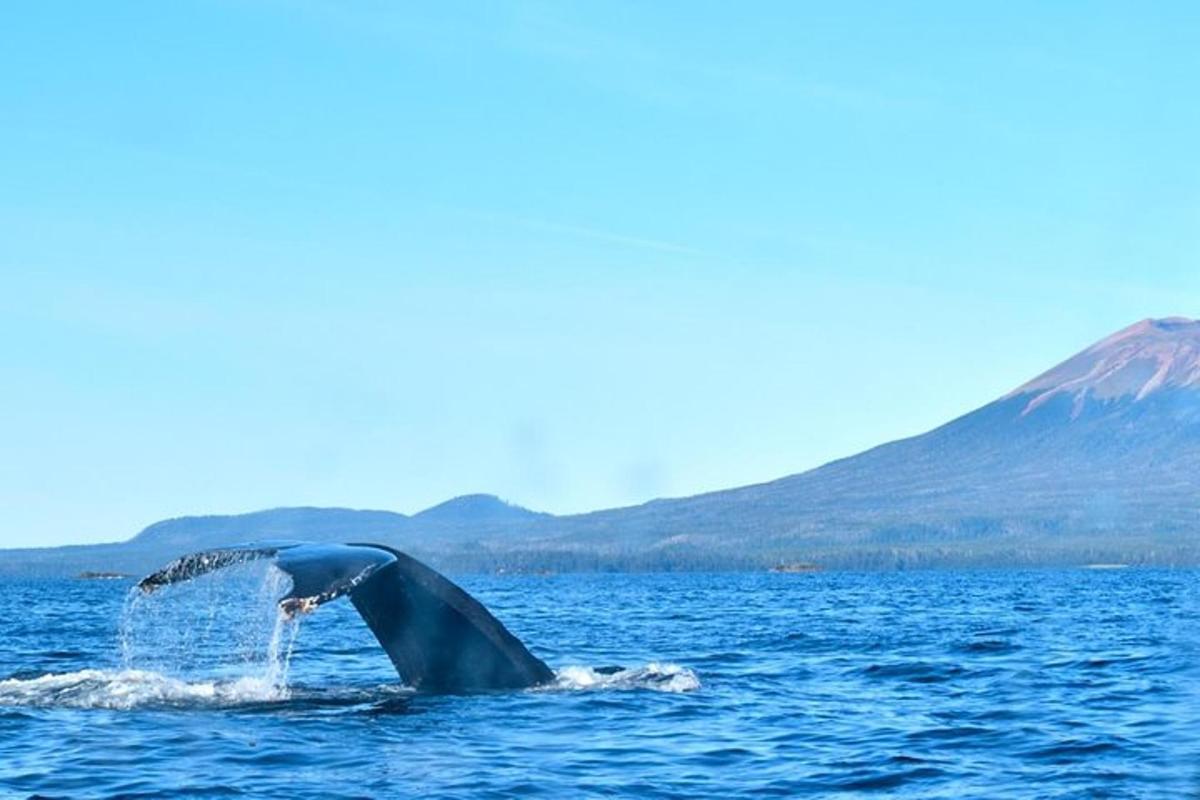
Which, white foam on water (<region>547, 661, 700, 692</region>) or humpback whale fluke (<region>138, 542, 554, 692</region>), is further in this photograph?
white foam on water (<region>547, 661, 700, 692</region>)

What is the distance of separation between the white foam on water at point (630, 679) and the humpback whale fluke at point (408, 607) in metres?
0.37

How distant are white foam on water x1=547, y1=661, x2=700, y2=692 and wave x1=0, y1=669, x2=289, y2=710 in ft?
9.67

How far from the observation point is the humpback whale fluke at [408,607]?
15109mm

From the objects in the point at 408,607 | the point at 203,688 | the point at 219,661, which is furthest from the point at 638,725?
the point at 219,661

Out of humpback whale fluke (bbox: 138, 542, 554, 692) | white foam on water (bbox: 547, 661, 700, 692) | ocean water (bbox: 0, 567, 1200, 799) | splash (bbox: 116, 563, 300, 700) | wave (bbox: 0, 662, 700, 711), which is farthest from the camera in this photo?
white foam on water (bbox: 547, 661, 700, 692)

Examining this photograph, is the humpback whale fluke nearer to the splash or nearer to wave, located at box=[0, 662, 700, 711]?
the splash

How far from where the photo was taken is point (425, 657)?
18.0 m

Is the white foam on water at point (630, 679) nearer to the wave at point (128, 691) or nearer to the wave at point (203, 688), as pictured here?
the wave at point (203, 688)


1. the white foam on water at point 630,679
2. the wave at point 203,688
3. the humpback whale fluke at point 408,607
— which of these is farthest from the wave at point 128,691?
the white foam on water at point 630,679

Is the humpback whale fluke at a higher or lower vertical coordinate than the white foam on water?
higher

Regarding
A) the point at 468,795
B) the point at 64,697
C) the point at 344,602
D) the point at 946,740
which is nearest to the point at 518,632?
the point at 64,697

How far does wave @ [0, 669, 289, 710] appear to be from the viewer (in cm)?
1792

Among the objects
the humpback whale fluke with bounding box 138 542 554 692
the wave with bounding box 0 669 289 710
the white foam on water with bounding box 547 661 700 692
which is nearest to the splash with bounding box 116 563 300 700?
the wave with bounding box 0 669 289 710

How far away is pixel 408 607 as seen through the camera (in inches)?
675
